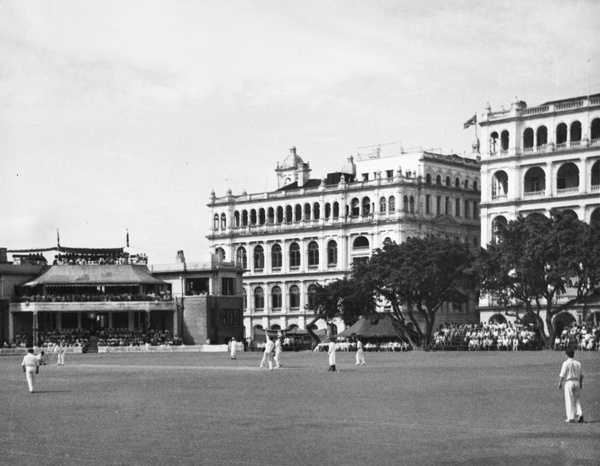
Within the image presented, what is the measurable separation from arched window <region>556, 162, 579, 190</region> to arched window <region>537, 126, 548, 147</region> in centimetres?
301

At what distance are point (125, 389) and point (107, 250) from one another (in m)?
79.6

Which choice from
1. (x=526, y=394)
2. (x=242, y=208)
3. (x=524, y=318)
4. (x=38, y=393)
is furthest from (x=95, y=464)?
(x=242, y=208)

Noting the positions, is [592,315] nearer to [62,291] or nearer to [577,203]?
[577,203]

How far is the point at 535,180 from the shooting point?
349 ft

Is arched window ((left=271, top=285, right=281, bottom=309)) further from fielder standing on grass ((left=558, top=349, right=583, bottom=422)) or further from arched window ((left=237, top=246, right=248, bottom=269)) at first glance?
fielder standing on grass ((left=558, top=349, right=583, bottom=422))

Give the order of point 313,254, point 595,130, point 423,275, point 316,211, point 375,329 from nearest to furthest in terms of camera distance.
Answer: point 423,275 → point 375,329 → point 595,130 → point 313,254 → point 316,211

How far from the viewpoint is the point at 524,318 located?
101 m

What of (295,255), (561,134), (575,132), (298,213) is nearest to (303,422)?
(575,132)

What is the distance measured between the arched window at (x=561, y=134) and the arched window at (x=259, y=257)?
45.9 metres

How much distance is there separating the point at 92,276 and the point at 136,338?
10123mm

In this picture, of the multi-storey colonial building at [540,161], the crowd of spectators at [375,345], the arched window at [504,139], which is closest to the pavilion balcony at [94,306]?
the crowd of spectators at [375,345]

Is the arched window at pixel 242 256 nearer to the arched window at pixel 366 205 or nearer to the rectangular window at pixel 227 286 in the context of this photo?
the arched window at pixel 366 205

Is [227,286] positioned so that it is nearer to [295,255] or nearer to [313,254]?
[313,254]

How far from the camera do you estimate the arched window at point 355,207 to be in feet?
423
